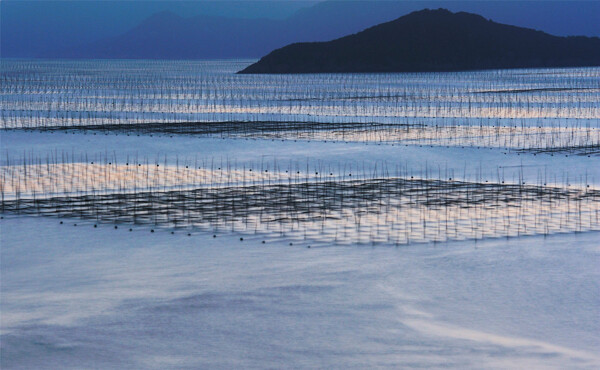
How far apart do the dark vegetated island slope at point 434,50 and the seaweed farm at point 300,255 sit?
12104 centimetres

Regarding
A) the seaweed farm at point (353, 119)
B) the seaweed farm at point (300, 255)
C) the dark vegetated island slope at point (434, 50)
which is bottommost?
the seaweed farm at point (300, 255)

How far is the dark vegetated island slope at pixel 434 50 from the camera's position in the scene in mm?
148000

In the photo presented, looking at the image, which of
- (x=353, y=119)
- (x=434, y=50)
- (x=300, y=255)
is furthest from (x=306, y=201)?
(x=434, y=50)

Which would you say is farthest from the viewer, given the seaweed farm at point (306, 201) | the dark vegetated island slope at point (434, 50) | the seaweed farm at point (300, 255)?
the dark vegetated island slope at point (434, 50)

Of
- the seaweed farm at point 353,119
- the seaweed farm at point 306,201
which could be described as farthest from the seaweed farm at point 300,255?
the seaweed farm at point 353,119

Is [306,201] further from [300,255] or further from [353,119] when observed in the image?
[353,119]

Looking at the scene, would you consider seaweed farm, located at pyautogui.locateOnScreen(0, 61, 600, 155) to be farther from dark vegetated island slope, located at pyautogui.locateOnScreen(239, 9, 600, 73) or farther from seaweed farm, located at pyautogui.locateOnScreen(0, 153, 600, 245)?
dark vegetated island slope, located at pyautogui.locateOnScreen(239, 9, 600, 73)

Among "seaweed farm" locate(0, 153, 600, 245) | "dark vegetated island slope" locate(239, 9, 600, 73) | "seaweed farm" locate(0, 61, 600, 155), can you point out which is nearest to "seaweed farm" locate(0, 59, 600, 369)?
"seaweed farm" locate(0, 153, 600, 245)

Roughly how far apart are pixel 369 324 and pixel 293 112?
101ft

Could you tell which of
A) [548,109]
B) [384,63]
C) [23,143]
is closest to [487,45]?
[384,63]

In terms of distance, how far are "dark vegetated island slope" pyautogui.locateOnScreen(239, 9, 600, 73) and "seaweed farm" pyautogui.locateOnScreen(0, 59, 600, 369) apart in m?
121

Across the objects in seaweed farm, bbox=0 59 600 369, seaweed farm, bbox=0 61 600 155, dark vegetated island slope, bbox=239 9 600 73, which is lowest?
seaweed farm, bbox=0 59 600 369

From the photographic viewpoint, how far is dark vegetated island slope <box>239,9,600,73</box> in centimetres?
14800

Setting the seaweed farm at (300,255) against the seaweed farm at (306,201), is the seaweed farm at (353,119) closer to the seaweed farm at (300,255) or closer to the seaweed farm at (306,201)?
the seaweed farm at (300,255)
